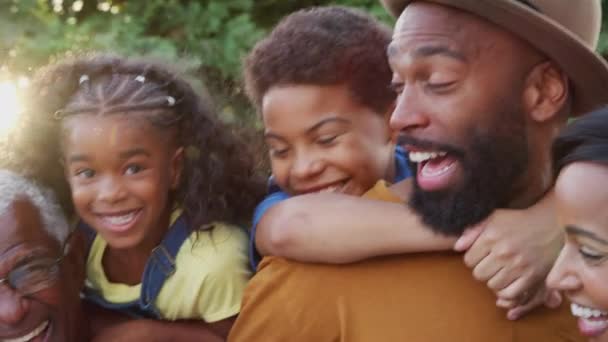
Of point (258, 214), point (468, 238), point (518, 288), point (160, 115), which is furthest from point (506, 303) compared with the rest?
point (160, 115)

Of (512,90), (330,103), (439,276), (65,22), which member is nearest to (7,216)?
(330,103)

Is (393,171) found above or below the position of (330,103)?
below

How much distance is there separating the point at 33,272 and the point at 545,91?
66.4 inches

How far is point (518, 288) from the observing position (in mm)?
2688

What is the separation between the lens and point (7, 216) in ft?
10.9

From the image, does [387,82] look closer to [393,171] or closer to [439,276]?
[393,171]

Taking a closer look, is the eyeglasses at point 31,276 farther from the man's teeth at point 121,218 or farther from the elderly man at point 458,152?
the elderly man at point 458,152

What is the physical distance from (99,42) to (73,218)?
2.39 metres

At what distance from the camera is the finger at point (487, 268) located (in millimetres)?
2693

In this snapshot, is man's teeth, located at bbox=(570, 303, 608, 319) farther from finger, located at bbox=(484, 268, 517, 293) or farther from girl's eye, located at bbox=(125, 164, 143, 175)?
girl's eye, located at bbox=(125, 164, 143, 175)

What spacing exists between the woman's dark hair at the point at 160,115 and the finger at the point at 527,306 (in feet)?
3.70

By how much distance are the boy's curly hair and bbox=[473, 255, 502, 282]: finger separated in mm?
756

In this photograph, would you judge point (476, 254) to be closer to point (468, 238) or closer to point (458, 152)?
point (468, 238)

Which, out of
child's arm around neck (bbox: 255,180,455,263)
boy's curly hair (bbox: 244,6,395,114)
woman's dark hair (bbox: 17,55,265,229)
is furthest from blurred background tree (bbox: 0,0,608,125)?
child's arm around neck (bbox: 255,180,455,263)
